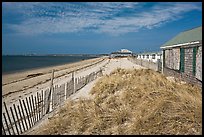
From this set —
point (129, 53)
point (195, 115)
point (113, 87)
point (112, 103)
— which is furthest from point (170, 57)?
point (129, 53)

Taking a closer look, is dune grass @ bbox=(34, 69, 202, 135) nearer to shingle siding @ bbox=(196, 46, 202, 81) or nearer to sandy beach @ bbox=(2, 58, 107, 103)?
shingle siding @ bbox=(196, 46, 202, 81)

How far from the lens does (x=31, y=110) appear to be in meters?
7.53

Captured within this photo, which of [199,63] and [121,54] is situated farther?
[121,54]

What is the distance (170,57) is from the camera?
2064 cm

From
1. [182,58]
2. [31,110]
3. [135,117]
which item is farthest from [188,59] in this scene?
[31,110]

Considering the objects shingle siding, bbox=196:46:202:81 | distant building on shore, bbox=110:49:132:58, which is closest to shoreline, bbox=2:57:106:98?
shingle siding, bbox=196:46:202:81

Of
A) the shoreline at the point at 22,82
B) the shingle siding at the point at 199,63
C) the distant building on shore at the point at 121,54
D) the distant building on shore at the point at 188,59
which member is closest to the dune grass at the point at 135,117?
the shingle siding at the point at 199,63

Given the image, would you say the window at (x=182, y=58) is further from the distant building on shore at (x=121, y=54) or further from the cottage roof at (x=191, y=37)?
the distant building on shore at (x=121, y=54)

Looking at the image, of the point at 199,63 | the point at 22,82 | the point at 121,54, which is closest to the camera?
the point at 199,63

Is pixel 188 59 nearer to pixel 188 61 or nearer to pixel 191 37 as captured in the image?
pixel 188 61

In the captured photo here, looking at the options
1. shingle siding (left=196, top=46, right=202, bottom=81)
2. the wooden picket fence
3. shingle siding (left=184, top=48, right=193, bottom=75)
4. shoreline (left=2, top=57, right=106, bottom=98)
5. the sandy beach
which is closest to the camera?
the wooden picket fence

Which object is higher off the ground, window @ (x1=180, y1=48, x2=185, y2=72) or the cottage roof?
the cottage roof

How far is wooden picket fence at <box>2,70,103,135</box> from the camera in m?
6.47

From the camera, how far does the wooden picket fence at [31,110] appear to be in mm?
6473
